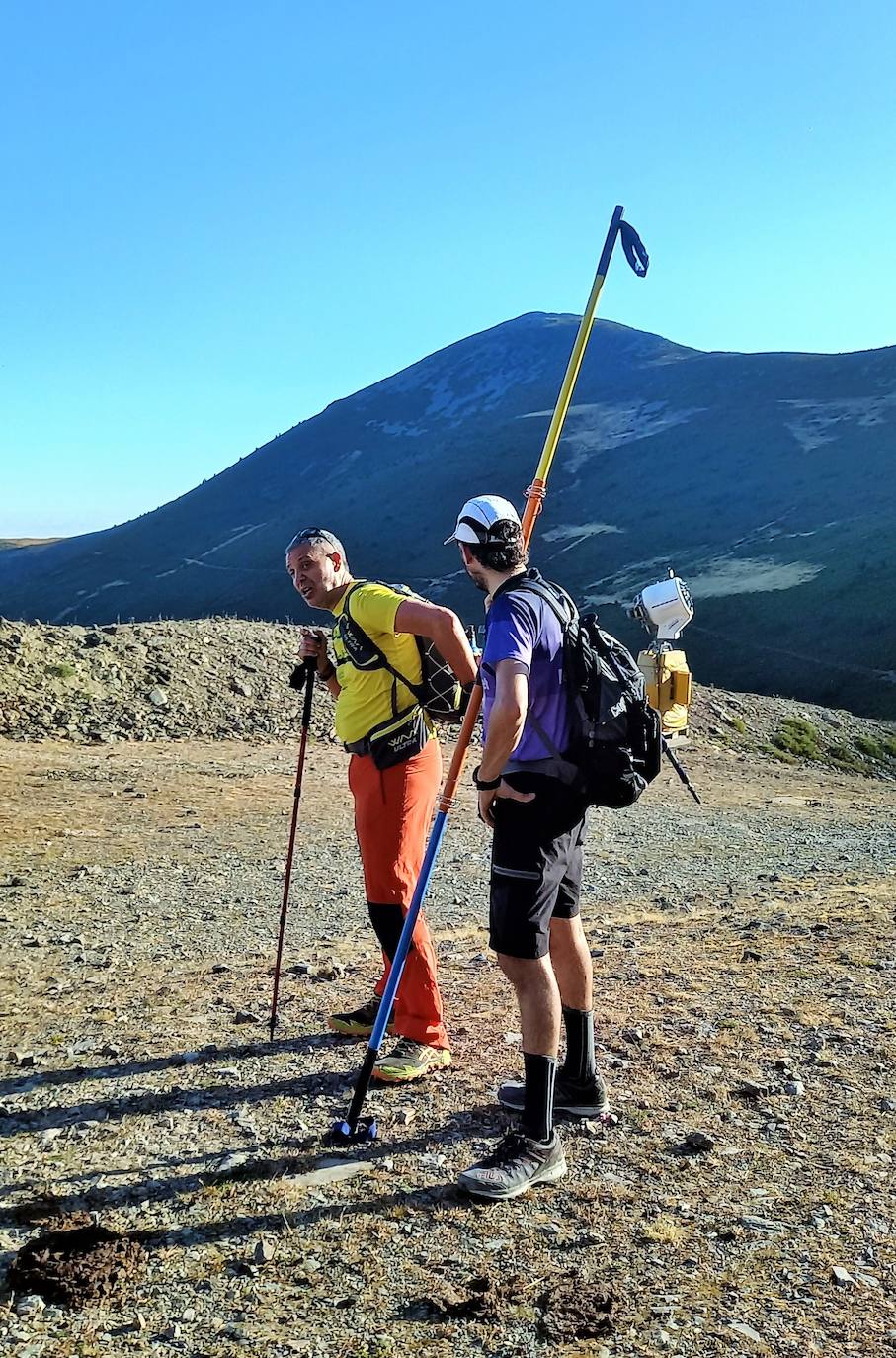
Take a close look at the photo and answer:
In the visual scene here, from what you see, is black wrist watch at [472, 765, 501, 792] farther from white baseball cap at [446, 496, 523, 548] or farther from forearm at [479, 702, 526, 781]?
white baseball cap at [446, 496, 523, 548]

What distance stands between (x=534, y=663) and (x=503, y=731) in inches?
13.0

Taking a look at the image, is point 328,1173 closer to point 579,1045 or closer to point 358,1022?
point 579,1045

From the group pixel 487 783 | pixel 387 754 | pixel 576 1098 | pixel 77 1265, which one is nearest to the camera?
pixel 77 1265

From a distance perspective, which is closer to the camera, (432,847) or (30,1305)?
(30,1305)

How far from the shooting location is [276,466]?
132250 mm

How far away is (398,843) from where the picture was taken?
450 centimetres

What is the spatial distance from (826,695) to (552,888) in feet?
145

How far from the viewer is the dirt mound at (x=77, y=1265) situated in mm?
3113

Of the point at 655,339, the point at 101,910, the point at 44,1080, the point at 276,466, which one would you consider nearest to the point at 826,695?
the point at 101,910

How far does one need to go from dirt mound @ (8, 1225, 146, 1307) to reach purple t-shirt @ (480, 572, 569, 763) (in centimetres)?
203

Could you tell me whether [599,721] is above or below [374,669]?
below

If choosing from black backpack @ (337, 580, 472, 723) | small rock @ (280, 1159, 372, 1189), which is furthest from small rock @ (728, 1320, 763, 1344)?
black backpack @ (337, 580, 472, 723)

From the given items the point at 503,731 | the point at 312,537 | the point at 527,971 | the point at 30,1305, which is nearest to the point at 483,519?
the point at 503,731

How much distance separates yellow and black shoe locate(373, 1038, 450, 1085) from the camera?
14.9 feet
